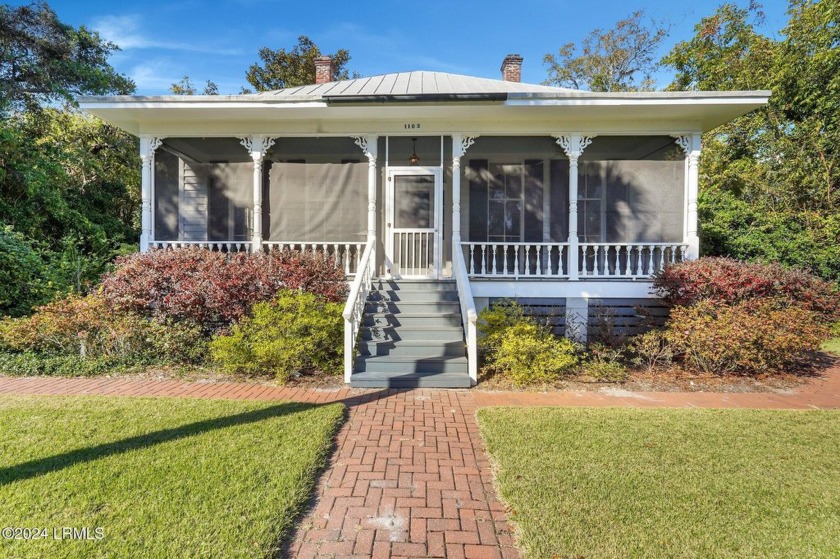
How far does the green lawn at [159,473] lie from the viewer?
226 centimetres

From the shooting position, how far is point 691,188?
294 inches

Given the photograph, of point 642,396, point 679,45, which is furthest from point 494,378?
point 679,45

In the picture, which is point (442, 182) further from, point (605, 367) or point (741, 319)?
point (741, 319)

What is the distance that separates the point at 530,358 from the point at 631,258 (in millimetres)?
4091

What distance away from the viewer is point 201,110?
23.4ft

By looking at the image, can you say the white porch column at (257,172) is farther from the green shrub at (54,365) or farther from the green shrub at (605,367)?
the green shrub at (605,367)

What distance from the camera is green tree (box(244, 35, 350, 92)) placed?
19875mm

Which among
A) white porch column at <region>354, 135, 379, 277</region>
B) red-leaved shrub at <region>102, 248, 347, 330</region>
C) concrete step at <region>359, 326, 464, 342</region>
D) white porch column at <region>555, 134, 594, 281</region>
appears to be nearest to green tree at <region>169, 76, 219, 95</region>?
white porch column at <region>354, 135, 379, 277</region>

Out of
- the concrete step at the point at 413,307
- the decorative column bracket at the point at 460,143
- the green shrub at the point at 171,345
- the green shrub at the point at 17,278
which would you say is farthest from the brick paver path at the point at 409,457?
the decorative column bracket at the point at 460,143

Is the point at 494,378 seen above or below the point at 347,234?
below

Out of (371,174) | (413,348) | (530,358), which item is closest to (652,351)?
(530,358)

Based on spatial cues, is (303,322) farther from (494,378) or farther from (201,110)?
(201,110)

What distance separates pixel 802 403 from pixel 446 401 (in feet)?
14.1

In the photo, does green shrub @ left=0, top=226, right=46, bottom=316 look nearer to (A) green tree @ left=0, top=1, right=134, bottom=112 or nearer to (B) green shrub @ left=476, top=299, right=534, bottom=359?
(A) green tree @ left=0, top=1, right=134, bottom=112
